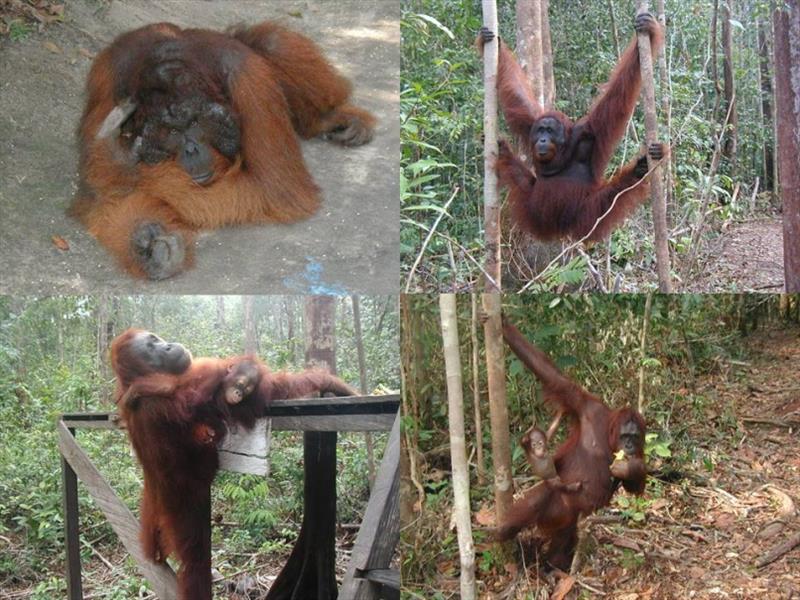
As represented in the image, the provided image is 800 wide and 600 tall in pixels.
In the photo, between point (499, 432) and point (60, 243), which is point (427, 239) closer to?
point (499, 432)

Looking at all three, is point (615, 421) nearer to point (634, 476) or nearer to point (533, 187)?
point (634, 476)

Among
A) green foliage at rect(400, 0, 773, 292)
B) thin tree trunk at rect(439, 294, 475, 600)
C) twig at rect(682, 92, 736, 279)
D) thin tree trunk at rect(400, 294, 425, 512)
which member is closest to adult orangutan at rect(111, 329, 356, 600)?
thin tree trunk at rect(400, 294, 425, 512)

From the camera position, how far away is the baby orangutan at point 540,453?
248 cm

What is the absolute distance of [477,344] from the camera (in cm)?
251

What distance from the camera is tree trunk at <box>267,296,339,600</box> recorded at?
2.32m

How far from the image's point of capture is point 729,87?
286 cm

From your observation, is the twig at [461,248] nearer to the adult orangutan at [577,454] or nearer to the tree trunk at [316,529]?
the adult orangutan at [577,454]

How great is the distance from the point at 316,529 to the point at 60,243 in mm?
1085

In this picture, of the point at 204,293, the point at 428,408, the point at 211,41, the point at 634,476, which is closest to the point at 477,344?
the point at 428,408

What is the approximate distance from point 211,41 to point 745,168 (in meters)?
1.73

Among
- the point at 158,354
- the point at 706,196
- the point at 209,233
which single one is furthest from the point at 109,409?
the point at 706,196

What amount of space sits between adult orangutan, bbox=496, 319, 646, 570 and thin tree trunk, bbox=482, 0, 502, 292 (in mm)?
197

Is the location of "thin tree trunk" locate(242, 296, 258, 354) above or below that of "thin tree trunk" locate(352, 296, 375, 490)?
above

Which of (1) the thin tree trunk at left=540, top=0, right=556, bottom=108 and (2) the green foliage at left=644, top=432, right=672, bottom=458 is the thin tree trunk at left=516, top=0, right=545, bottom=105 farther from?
(2) the green foliage at left=644, top=432, right=672, bottom=458
